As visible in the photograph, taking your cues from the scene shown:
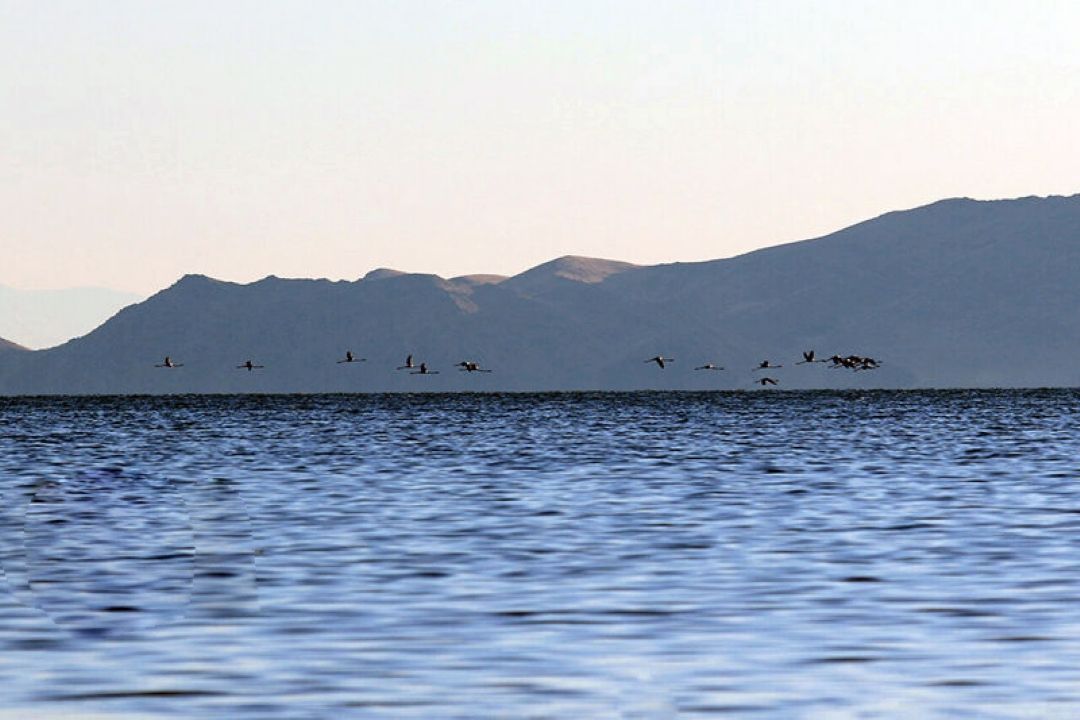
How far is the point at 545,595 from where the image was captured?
114 ft

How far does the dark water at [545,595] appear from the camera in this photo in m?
25.1

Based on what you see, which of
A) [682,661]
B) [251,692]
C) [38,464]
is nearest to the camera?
[251,692]

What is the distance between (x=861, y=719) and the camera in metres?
23.3

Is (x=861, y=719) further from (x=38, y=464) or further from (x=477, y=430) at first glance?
(x=477, y=430)

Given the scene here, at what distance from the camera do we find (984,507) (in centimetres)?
5544

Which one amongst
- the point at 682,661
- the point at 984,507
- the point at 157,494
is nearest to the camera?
the point at 682,661

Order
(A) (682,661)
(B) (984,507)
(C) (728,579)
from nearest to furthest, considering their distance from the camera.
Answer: (A) (682,661)
(C) (728,579)
(B) (984,507)

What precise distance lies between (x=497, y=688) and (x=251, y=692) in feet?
9.04

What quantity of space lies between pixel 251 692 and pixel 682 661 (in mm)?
5445

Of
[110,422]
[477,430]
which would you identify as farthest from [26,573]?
[110,422]

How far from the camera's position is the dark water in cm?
2508

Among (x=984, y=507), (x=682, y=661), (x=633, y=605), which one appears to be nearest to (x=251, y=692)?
(x=682, y=661)

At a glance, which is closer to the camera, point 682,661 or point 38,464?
point 682,661

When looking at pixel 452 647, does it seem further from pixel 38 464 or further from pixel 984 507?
pixel 38 464
